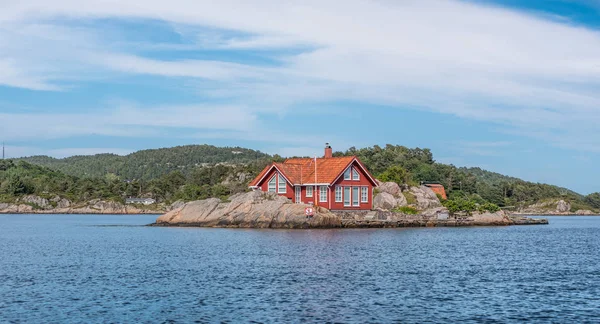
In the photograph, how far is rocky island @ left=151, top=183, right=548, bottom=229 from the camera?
65.5 metres

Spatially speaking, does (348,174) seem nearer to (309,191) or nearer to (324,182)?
(324,182)

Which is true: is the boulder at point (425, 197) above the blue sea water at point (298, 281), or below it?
above

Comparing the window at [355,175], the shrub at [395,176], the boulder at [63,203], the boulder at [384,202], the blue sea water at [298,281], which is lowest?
the blue sea water at [298,281]

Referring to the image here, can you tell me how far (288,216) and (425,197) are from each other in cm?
3199

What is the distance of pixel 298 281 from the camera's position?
31.7 m

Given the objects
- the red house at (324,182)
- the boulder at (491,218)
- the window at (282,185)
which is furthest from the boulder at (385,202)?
the window at (282,185)

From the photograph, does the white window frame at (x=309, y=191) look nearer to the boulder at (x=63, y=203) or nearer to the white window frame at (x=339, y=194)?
the white window frame at (x=339, y=194)

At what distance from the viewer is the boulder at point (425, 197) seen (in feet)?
292

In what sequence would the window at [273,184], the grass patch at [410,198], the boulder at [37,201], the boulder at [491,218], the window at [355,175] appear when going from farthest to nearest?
the boulder at [37,201] → the grass patch at [410,198] → the boulder at [491,218] → the window at [273,184] → the window at [355,175]

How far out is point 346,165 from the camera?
69.3 m

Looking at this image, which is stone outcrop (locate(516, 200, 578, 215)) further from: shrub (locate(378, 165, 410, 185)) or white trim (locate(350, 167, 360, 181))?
white trim (locate(350, 167, 360, 181))

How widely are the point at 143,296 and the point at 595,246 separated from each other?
41.0 metres

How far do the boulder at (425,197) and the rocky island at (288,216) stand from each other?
5.21 m

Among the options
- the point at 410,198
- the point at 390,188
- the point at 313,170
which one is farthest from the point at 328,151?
the point at 410,198
